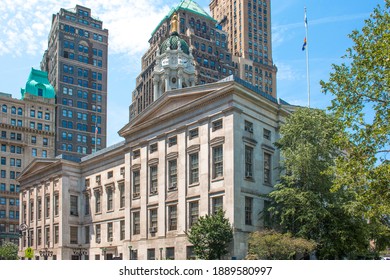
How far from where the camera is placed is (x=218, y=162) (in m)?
52.2

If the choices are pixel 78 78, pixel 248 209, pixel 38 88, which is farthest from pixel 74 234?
pixel 78 78

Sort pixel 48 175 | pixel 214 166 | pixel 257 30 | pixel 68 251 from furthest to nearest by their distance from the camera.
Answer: pixel 257 30, pixel 48 175, pixel 68 251, pixel 214 166

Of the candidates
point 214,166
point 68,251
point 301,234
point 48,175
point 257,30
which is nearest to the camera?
point 301,234

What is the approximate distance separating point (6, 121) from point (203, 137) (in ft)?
288

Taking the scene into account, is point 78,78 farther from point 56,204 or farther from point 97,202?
point 97,202

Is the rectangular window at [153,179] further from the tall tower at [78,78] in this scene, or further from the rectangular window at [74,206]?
the tall tower at [78,78]

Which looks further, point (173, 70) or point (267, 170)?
point (173, 70)

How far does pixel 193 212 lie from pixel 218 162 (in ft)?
19.8

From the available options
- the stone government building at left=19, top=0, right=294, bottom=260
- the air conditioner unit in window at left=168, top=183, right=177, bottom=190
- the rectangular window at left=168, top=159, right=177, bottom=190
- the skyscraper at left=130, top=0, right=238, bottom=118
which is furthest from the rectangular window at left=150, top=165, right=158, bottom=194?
the skyscraper at left=130, top=0, right=238, bottom=118

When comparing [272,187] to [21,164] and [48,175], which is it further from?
[21,164]

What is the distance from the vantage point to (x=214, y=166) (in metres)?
52.6

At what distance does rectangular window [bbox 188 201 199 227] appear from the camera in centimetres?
5369

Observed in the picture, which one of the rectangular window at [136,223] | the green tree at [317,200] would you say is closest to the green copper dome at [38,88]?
the rectangular window at [136,223]

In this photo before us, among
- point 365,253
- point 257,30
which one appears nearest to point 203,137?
point 365,253
